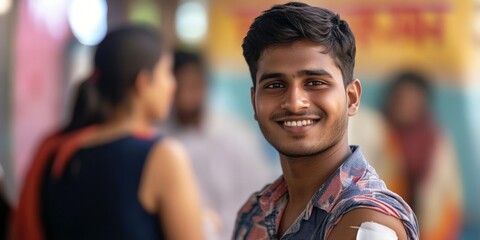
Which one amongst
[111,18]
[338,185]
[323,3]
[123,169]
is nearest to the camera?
[338,185]

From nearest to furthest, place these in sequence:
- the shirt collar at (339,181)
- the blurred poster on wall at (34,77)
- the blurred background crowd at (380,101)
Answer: the shirt collar at (339,181), the blurred background crowd at (380,101), the blurred poster on wall at (34,77)

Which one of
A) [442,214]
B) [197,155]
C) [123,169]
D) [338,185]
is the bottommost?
[442,214]

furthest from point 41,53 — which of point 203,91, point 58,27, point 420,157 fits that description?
point 420,157

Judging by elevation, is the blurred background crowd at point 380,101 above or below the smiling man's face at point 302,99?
below

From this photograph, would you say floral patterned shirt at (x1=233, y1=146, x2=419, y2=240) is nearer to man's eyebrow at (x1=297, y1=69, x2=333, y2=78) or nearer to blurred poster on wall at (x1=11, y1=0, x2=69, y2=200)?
man's eyebrow at (x1=297, y1=69, x2=333, y2=78)

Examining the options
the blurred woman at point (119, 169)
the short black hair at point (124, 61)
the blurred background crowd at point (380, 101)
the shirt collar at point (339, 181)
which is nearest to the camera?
the shirt collar at point (339, 181)

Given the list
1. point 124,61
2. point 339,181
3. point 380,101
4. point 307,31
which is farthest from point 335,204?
point 380,101

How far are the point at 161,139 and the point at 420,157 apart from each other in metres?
2.50

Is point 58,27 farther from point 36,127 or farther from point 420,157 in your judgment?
point 420,157

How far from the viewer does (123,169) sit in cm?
297

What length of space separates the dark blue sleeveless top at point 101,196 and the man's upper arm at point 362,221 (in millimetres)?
1426

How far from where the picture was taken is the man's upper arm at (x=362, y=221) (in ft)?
4.98

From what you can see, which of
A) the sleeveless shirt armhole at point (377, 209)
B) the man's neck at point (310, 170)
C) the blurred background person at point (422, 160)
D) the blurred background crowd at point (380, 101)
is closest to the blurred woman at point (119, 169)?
the man's neck at point (310, 170)

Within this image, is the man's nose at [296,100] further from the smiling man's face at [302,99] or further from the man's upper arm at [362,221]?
the man's upper arm at [362,221]
